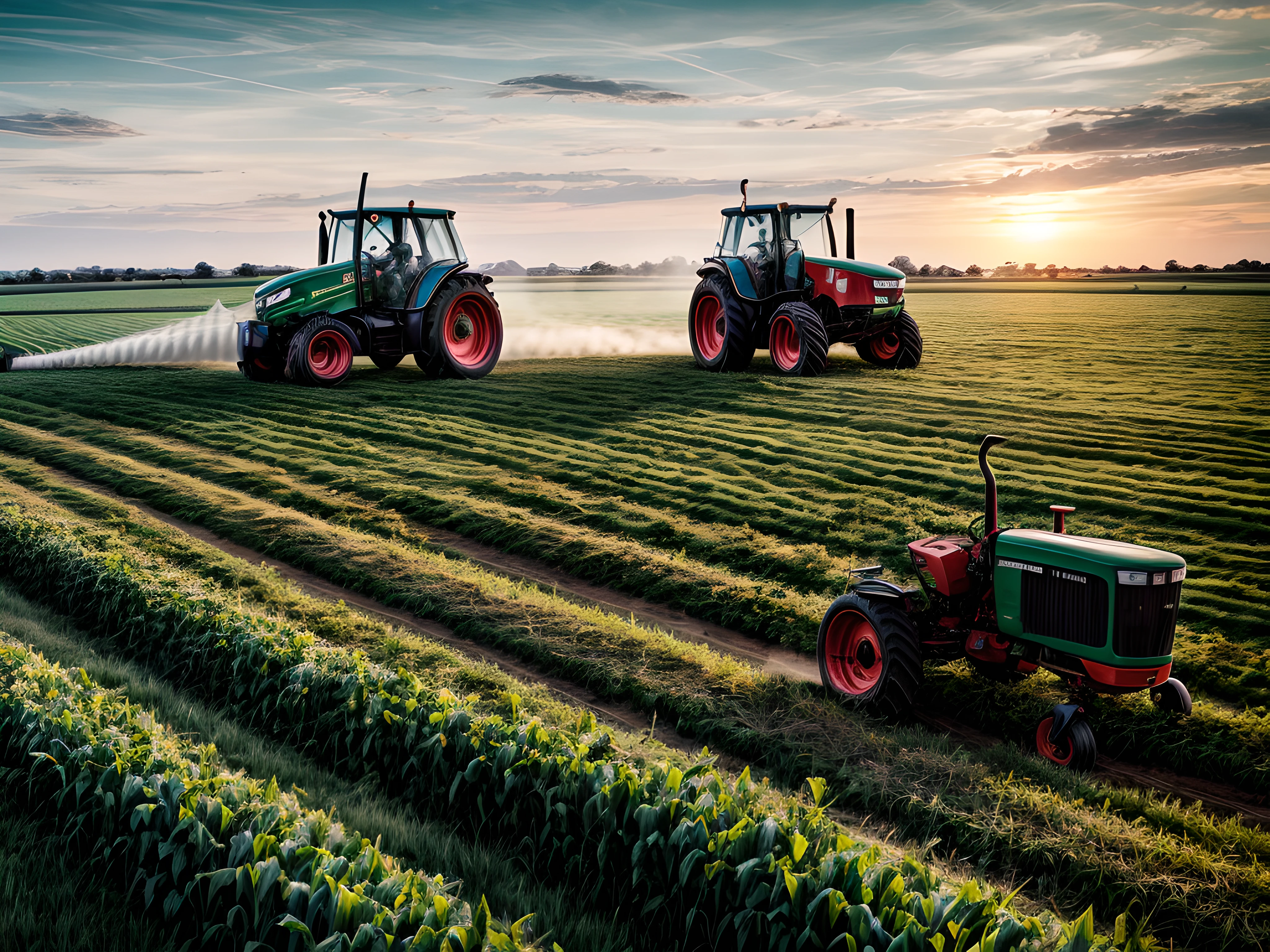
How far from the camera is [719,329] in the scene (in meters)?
21.0

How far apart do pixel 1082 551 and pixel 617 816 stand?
11.0 ft

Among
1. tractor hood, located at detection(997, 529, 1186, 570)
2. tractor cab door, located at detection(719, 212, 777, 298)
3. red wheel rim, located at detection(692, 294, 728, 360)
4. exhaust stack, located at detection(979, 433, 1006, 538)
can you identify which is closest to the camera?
tractor hood, located at detection(997, 529, 1186, 570)

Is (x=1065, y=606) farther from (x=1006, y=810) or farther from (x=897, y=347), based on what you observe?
(x=897, y=347)

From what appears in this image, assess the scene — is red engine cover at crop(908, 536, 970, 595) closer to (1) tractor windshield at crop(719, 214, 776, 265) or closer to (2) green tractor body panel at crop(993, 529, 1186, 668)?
(2) green tractor body panel at crop(993, 529, 1186, 668)

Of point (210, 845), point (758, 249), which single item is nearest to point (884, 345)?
point (758, 249)

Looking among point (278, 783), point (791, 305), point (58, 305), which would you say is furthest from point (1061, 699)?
point (58, 305)

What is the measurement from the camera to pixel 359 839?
4492 mm

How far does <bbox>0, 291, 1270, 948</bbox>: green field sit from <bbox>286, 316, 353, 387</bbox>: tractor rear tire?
1.85ft

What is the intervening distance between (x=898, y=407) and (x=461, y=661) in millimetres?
10722

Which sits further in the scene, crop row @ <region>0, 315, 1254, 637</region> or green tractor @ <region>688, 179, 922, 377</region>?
green tractor @ <region>688, 179, 922, 377</region>

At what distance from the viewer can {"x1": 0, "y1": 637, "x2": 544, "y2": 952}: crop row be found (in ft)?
12.3

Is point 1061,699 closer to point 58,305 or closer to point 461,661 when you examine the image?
point 461,661

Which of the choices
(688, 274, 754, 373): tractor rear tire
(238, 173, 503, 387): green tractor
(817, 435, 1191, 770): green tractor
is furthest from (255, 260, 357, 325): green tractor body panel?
(817, 435, 1191, 770): green tractor

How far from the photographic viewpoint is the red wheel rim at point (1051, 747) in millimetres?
5836
